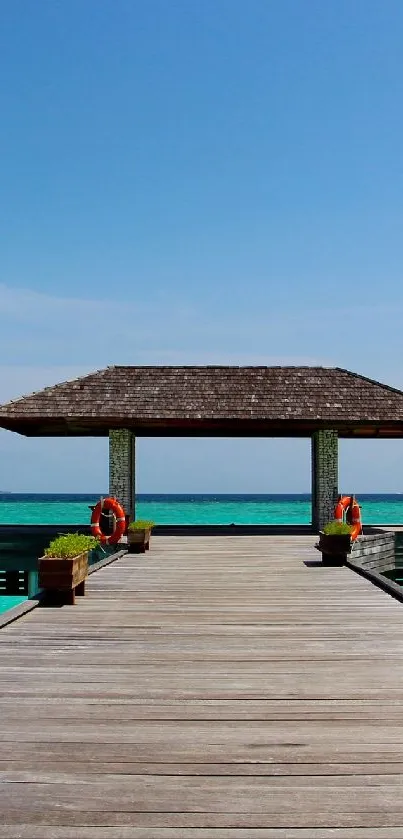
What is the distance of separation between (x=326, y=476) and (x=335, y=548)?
7911 mm

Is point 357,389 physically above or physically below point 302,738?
above

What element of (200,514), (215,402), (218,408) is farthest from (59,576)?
(200,514)

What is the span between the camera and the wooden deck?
363 centimetres

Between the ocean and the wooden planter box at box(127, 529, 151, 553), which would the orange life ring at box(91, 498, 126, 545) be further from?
the ocean

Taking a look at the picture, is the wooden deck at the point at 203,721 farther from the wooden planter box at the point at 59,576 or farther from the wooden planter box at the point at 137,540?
the wooden planter box at the point at 137,540

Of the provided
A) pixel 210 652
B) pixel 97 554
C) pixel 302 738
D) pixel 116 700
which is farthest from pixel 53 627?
pixel 97 554

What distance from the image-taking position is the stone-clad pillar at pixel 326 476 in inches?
853

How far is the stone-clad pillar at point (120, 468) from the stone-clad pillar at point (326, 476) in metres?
5.21

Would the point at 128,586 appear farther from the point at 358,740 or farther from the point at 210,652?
the point at 358,740

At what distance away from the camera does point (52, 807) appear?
3.71m

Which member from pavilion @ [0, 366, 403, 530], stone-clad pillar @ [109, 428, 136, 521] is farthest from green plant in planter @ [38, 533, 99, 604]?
stone-clad pillar @ [109, 428, 136, 521]

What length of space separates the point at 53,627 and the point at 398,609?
404 cm

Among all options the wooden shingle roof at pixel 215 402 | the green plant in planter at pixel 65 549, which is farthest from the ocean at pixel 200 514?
the green plant in planter at pixel 65 549

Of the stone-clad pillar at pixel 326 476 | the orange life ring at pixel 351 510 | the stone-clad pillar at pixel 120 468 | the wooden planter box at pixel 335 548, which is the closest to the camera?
the wooden planter box at pixel 335 548
